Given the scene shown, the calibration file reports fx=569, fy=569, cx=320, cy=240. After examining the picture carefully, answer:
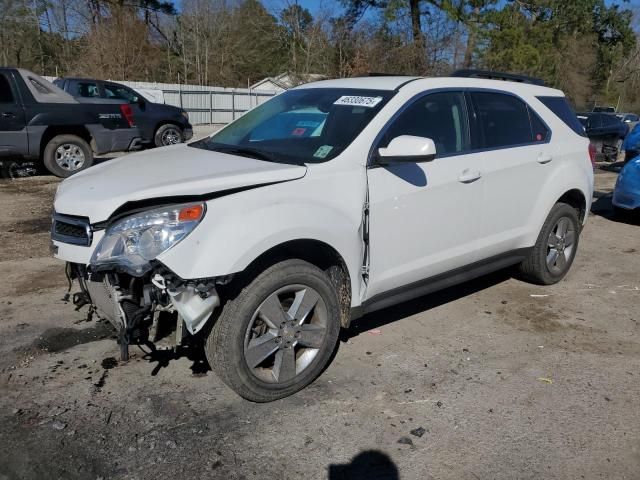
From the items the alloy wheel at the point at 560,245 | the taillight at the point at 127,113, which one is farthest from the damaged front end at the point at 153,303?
the taillight at the point at 127,113

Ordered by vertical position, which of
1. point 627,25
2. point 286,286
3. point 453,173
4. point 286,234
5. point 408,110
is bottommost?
point 286,286

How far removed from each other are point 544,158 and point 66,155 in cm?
849

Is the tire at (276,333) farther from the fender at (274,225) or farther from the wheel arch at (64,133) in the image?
the wheel arch at (64,133)

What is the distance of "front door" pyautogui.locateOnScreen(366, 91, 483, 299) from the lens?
3.54m

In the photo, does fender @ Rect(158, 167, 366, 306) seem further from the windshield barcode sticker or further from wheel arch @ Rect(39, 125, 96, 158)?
wheel arch @ Rect(39, 125, 96, 158)

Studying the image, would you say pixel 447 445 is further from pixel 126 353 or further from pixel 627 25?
pixel 627 25

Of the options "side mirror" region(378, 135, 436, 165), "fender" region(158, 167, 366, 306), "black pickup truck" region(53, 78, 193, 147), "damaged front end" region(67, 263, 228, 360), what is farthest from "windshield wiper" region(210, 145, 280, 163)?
"black pickup truck" region(53, 78, 193, 147)

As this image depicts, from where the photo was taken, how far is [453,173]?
394 centimetres

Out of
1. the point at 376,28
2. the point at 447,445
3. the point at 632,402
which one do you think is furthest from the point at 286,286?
the point at 376,28

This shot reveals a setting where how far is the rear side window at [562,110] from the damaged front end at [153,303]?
3.64 meters

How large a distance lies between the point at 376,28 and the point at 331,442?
25452 mm

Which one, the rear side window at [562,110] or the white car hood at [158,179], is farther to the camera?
the rear side window at [562,110]

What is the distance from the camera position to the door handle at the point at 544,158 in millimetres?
4719

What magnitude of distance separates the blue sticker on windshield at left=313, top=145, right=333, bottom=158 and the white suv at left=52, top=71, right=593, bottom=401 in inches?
0.5
